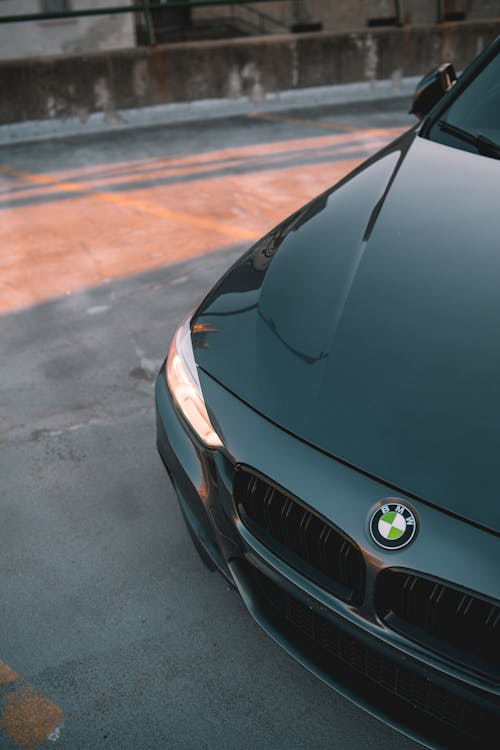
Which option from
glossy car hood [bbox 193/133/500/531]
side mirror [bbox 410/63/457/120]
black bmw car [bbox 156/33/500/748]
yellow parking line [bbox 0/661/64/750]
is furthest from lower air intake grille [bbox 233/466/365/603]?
side mirror [bbox 410/63/457/120]

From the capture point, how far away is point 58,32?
18.7m

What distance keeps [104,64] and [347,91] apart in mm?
3019

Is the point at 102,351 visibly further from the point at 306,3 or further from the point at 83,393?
the point at 306,3

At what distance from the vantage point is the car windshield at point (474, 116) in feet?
10.6

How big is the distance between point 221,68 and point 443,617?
852 centimetres

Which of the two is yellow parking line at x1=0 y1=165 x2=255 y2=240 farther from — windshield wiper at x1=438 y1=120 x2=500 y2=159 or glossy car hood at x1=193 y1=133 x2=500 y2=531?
glossy car hood at x1=193 y1=133 x2=500 y2=531

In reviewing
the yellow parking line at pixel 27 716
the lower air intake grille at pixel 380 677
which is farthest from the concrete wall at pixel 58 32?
the lower air intake grille at pixel 380 677

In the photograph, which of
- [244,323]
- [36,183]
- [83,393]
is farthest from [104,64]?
[244,323]

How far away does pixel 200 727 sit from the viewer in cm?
243

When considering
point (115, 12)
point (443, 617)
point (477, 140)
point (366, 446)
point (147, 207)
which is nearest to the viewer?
point (443, 617)

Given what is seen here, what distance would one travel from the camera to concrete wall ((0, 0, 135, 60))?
60.2ft

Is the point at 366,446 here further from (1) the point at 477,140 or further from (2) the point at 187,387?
(1) the point at 477,140

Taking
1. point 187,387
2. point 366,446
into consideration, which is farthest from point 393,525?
point 187,387

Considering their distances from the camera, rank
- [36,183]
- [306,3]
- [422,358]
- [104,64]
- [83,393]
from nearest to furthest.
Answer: [422,358]
[83,393]
[36,183]
[104,64]
[306,3]
